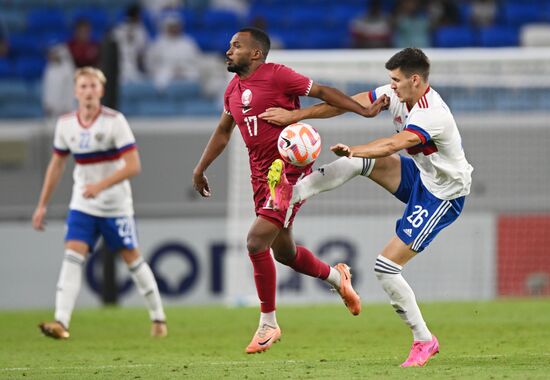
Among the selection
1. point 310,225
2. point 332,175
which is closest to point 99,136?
point 332,175

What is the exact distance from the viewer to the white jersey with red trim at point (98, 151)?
1033cm

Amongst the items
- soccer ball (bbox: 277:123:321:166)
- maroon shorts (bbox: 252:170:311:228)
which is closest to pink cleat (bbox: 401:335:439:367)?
maroon shorts (bbox: 252:170:311:228)

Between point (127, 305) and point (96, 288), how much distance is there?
0.46 m

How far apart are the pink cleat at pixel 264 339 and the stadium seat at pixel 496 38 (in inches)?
391

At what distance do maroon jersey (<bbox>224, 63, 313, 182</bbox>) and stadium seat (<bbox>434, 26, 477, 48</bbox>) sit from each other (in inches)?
365

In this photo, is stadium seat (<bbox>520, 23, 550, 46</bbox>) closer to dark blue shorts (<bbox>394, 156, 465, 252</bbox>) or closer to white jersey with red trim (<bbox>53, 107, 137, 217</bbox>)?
white jersey with red trim (<bbox>53, 107, 137, 217</bbox>)

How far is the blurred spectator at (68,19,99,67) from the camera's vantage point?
16516mm

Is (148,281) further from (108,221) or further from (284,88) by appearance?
(284,88)

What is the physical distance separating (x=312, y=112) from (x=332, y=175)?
496 mm

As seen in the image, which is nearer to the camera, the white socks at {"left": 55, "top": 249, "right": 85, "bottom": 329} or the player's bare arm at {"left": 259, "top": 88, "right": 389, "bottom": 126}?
the player's bare arm at {"left": 259, "top": 88, "right": 389, "bottom": 126}

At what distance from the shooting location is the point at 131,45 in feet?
55.2

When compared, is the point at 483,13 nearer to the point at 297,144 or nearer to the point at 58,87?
the point at 58,87

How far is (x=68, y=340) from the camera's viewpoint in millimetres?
10391

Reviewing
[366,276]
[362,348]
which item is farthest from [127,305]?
[362,348]
